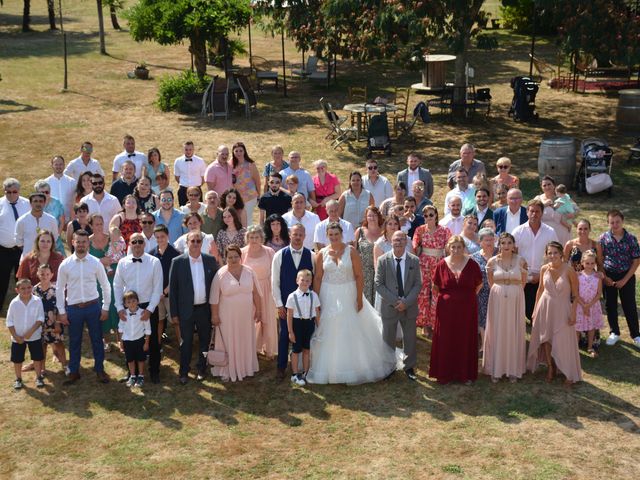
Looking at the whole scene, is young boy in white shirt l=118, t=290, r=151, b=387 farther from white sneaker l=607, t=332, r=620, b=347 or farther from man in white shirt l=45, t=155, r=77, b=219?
white sneaker l=607, t=332, r=620, b=347

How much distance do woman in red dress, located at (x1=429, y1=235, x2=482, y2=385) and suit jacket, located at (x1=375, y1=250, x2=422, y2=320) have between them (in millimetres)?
251

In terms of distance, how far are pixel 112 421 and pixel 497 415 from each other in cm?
399

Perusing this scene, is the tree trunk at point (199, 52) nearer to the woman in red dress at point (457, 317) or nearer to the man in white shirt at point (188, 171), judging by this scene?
the man in white shirt at point (188, 171)

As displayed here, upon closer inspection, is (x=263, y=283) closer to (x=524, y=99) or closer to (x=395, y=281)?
(x=395, y=281)

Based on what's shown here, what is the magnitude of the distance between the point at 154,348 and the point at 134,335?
351mm

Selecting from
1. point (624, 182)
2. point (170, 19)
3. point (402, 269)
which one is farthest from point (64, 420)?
point (170, 19)

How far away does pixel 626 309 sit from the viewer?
10695 mm

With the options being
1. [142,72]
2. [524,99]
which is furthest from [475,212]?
[142,72]

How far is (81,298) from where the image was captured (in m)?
9.59

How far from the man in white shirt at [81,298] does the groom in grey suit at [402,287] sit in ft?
10.3

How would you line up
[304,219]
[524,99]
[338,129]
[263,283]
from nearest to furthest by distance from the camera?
1. [263,283]
2. [304,219]
3. [338,129]
4. [524,99]

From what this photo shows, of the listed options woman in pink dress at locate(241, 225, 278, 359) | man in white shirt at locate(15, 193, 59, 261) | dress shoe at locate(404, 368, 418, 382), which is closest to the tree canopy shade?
man in white shirt at locate(15, 193, 59, 261)

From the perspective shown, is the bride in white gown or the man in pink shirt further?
the man in pink shirt

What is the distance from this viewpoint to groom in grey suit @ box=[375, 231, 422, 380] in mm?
9656
